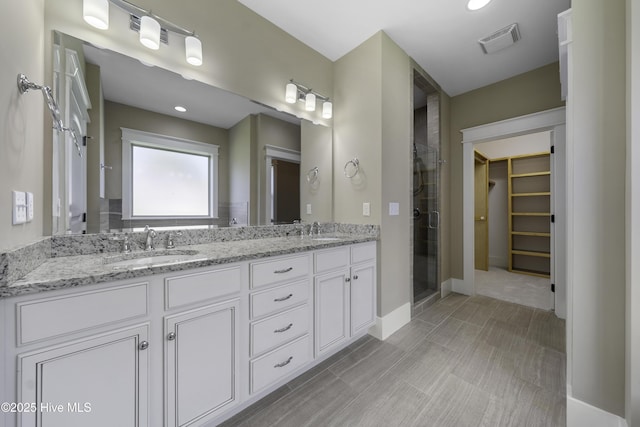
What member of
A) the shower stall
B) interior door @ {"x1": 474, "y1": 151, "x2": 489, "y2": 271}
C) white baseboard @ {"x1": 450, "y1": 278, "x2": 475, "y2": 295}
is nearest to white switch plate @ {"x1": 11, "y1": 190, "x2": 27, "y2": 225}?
the shower stall

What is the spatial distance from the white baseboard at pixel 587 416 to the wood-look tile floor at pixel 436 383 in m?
0.10

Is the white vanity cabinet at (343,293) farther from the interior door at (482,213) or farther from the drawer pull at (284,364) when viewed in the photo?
the interior door at (482,213)

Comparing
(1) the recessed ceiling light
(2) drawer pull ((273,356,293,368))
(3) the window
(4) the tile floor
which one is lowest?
(4) the tile floor

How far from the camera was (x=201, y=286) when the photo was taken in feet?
3.64

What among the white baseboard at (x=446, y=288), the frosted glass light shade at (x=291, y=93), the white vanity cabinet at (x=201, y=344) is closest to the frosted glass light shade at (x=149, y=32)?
the frosted glass light shade at (x=291, y=93)

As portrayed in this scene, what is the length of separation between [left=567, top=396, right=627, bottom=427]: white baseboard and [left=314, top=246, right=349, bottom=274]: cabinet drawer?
1400 millimetres

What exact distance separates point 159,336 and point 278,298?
60cm

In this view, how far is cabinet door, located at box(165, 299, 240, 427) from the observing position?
103 centimetres

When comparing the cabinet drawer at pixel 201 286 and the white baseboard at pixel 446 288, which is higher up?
the cabinet drawer at pixel 201 286

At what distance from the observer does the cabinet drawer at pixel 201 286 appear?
1.03 metres

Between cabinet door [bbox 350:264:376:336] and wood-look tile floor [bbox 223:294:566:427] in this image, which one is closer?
wood-look tile floor [bbox 223:294:566:427]

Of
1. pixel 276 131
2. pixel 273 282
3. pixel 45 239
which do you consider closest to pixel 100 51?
pixel 45 239

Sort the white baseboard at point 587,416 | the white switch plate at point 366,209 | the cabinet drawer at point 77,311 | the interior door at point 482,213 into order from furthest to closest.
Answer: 1. the interior door at point 482,213
2. the white switch plate at point 366,209
3. the white baseboard at point 587,416
4. the cabinet drawer at point 77,311

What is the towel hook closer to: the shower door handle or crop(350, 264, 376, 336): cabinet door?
crop(350, 264, 376, 336): cabinet door
